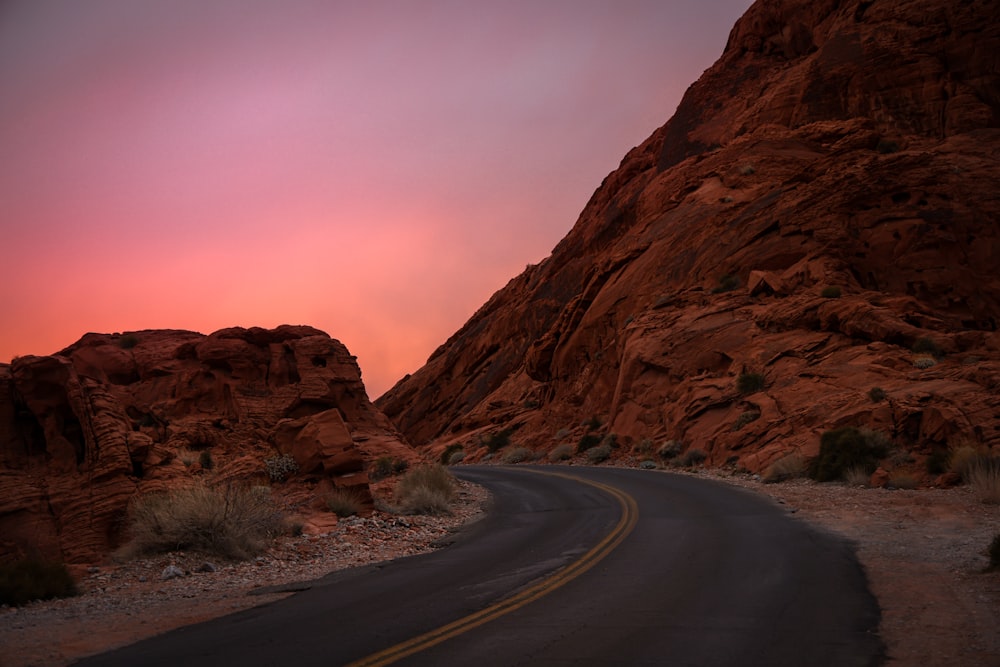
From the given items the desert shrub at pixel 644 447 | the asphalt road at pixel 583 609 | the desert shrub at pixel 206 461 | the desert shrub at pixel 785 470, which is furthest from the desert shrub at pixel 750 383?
the desert shrub at pixel 206 461

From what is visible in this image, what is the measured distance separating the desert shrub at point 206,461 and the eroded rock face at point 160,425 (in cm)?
4

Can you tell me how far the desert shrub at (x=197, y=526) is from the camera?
1172 cm

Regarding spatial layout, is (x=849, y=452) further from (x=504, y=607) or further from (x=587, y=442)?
(x=587, y=442)

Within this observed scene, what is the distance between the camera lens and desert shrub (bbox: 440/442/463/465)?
50.8 meters

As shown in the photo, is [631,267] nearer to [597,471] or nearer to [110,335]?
[597,471]

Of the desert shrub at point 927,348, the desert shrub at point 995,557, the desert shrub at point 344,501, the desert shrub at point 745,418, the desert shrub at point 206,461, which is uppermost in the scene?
the desert shrub at point 927,348

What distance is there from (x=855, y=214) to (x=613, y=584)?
3292 centimetres

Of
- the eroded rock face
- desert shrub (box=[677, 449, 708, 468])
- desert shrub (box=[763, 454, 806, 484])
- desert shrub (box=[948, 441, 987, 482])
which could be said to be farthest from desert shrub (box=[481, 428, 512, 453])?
desert shrub (box=[948, 441, 987, 482])

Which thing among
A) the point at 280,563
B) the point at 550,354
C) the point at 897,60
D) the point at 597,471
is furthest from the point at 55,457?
the point at 897,60

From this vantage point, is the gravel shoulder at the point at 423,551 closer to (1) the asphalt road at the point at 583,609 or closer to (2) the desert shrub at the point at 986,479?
(2) the desert shrub at the point at 986,479

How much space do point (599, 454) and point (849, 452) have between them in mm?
16679

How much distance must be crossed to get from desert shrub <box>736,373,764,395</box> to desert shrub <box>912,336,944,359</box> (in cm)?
554

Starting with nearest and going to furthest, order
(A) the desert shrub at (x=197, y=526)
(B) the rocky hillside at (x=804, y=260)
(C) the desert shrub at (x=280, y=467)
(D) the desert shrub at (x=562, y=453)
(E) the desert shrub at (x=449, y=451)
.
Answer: (A) the desert shrub at (x=197, y=526) → (C) the desert shrub at (x=280, y=467) → (B) the rocky hillside at (x=804, y=260) → (D) the desert shrub at (x=562, y=453) → (E) the desert shrub at (x=449, y=451)

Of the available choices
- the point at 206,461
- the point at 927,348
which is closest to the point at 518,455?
the point at 927,348
